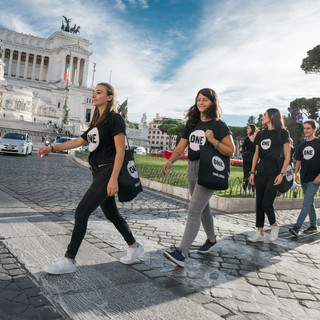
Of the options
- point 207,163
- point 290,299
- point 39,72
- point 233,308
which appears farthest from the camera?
point 39,72

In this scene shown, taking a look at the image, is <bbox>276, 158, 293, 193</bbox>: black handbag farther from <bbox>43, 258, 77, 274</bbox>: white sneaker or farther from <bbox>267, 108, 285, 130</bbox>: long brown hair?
<bbox>43, 258, 77, 274</bbox>: white sneaker

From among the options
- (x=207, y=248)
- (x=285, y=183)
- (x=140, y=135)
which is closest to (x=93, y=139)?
(x=207, y=248)

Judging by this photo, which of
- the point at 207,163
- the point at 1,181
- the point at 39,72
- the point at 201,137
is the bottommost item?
the point at 1,181

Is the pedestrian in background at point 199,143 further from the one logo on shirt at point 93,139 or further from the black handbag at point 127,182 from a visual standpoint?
the one logo on shirt at point 93,139

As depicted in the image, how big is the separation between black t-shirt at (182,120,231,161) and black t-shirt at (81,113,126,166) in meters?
0.88

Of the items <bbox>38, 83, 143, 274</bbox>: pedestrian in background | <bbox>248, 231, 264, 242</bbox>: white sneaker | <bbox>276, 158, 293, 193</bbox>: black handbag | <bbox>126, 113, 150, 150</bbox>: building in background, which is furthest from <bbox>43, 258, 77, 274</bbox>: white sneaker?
<bbox>126, 113, 150, 150</bbox>: building in background

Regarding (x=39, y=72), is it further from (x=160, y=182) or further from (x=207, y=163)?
(x=207, y=163)

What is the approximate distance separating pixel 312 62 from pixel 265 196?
37349 millimetres

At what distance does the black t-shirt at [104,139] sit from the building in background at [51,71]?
6102cm

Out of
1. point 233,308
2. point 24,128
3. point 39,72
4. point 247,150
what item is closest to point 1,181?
point 247,150

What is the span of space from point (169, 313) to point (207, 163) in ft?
4.87

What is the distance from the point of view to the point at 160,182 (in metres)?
10.1

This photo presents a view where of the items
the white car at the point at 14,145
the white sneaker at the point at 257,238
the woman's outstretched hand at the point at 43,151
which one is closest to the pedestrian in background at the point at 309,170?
the white sneaker at the point at 257,238

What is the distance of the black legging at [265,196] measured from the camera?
4.70 metres
